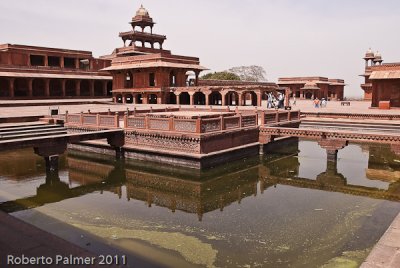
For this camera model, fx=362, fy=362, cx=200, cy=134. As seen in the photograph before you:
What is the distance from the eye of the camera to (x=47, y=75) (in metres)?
38.6

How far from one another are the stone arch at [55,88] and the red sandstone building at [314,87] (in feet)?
111

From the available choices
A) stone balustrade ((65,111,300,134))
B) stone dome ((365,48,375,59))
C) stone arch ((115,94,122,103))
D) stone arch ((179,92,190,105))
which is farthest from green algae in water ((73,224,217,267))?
stone dome ((365,48,375,59))

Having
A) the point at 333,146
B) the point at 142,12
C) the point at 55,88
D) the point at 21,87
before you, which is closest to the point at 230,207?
the point at 333,146

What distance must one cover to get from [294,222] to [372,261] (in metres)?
3.81

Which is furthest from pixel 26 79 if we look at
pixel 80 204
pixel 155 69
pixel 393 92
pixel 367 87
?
pixel 367 87

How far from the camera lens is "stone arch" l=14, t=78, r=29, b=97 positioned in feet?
129

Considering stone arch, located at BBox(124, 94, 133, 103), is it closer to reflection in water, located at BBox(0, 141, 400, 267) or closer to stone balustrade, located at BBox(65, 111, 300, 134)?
stone balustrade, located at BBox(65, 111, 300, 134)

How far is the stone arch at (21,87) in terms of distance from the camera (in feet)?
129

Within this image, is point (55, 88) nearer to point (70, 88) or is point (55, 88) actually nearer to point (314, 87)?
point (70, 88)

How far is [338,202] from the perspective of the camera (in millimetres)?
11195

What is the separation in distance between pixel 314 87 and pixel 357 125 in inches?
1222

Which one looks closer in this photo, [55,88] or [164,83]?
[164,83]

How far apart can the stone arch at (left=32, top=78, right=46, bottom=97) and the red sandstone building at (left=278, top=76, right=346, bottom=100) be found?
35.5m

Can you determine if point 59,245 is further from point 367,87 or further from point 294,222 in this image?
point 367,87
